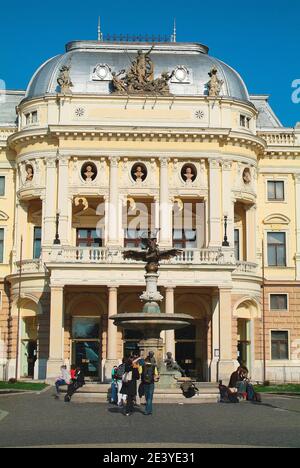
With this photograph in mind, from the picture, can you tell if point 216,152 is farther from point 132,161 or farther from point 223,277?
point 223,277

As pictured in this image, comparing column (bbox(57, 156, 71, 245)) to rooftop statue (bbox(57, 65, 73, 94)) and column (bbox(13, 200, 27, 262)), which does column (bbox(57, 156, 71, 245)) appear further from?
rooftop statue (bbox(57, 65, 73, 94))

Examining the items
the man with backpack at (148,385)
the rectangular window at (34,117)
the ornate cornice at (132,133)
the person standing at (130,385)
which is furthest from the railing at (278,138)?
the man with backpack at (148,385)

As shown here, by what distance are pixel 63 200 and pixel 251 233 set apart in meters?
13.6

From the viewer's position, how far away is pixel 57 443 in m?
19.5

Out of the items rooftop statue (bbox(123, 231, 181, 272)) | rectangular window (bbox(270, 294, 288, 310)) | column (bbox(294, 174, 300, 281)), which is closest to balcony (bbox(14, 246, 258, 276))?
rectangular window (bbox(270, 294, 288, 310))

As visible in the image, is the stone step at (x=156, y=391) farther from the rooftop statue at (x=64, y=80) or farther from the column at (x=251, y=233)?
the rooftop statue at (x=64, y=80)

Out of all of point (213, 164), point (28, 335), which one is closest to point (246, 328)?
point (213, 164)

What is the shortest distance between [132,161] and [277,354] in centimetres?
1720

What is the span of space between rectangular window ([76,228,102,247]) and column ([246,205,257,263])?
34.6ft

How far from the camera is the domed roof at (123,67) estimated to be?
59469 mm

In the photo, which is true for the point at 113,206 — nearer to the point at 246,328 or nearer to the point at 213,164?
the point at 213,164

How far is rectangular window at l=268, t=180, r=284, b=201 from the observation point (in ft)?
202

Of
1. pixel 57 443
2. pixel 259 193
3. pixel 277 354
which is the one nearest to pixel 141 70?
pixel 259 193

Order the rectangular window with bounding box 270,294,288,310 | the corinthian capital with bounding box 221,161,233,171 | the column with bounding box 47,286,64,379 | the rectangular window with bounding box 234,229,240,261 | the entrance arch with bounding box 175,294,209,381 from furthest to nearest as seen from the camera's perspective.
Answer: the rectangular window with bounding box 270,294,288,310, the rectangular window with bounding box 234,229,240,261, the corinthian capital with bounding box 221,161,233,171, the entrance arch with bounding box 175,294,209,381, the column with bounding box 47,286,64,379
